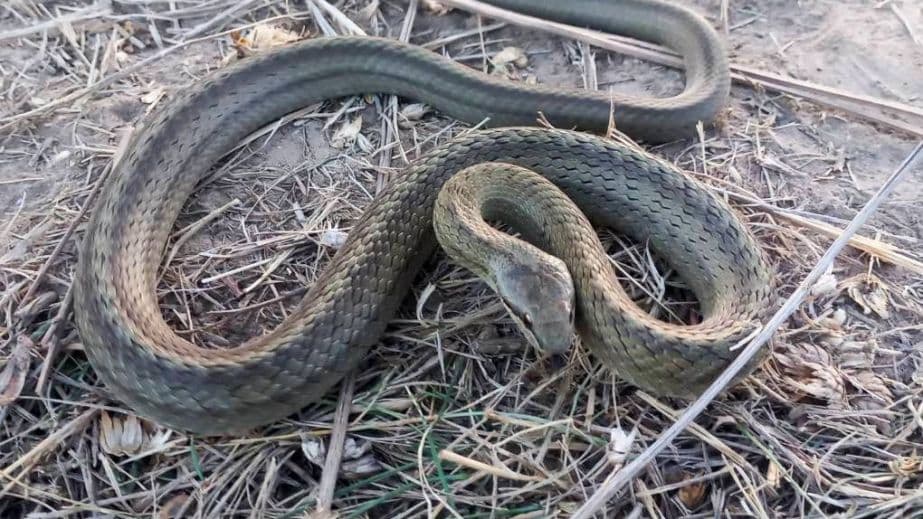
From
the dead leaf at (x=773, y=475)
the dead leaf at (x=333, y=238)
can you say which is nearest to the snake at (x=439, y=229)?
the dead leaf at (x=333, y=238)

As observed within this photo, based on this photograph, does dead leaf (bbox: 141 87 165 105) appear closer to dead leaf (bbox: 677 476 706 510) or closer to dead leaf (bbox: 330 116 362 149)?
dead leaf (bbox: 330 116 362 149)

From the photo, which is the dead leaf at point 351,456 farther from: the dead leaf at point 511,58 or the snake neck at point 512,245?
the dead leaf at point 511,58

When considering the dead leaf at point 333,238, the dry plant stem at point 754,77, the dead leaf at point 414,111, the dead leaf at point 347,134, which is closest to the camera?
the dead leaf at point 333,238

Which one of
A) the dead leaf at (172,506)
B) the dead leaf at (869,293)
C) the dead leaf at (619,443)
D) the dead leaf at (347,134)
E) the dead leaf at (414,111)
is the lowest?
the dead leaf at (172,506)

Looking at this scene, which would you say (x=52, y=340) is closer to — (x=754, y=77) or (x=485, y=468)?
(x=485, y=468)

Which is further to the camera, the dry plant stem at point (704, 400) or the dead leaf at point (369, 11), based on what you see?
the dead leaf at point (369, 11)

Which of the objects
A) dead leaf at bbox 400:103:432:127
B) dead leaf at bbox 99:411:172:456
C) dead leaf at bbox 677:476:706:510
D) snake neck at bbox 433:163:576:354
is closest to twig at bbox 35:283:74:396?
dead leaf at bbox 99:411:172:456

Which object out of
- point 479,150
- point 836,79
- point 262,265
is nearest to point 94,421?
point 262,265

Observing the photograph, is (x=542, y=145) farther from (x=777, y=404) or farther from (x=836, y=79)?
(x=836, y=79)
